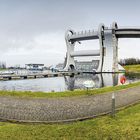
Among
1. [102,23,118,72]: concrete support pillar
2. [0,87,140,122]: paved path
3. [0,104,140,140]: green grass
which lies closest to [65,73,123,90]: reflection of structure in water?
[0,87,140,122]: paved path

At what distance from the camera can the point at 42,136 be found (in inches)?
344

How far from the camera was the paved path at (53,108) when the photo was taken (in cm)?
1221

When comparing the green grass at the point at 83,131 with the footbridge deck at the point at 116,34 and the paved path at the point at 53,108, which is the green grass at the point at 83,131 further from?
the footbridge deck at the point at 116,34

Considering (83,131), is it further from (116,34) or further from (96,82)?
(116,34)

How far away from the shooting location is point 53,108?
13.7m

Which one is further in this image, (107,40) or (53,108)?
(107,40)

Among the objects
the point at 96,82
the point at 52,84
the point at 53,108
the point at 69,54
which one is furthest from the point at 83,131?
the point at 69,54

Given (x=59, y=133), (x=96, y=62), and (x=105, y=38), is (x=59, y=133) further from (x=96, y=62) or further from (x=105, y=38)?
(x=96, y=62)

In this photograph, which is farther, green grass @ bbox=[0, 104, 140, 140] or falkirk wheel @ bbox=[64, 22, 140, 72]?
falkirk wheel @ bbox=[64, 22, 140, 72]

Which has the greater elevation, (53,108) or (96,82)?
(53,108)

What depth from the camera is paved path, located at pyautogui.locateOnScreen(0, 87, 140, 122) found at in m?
12.2

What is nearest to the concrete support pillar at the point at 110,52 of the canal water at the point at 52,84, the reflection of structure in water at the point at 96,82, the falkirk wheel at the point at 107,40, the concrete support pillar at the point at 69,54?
the falkirk wheel at the point at 107,40

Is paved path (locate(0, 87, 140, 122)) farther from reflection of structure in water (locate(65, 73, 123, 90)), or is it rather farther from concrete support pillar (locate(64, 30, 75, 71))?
concrete support pillar (locate(64, 30, 75, 71))

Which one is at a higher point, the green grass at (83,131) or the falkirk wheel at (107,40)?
the falkirk wheel at (107,40)
